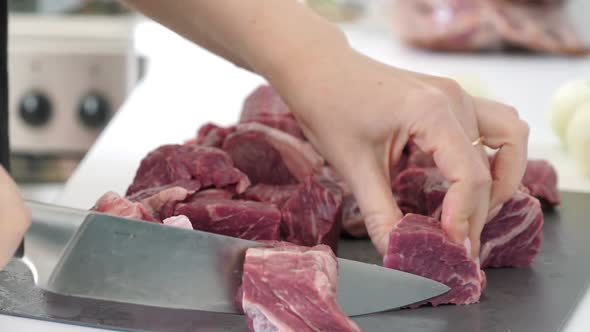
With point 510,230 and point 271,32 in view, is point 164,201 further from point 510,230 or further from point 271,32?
point 510,230

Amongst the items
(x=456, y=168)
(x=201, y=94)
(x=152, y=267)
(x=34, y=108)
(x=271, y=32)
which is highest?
(x=271, y=32)

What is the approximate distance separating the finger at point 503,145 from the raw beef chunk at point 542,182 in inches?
14.7

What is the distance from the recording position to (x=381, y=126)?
155 cm

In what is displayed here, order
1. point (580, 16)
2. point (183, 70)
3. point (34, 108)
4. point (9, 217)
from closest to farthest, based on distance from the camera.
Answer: point (9, 217) < point (183, 70) < point (580, 16) < point (34, 108)

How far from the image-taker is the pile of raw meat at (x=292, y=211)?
1.41 metres

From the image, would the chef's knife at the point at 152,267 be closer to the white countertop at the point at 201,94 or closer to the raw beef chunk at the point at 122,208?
the raw beef chunk at the point at 122,208

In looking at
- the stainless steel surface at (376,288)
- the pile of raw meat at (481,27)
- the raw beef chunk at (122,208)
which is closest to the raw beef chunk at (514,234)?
the stainless steel surface at (376,288)

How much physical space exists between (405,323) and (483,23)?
72.2 inches

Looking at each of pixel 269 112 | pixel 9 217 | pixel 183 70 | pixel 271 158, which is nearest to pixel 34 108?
pixel 183 70

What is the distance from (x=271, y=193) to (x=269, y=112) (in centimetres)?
29

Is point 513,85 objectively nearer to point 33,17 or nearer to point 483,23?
point 483,23

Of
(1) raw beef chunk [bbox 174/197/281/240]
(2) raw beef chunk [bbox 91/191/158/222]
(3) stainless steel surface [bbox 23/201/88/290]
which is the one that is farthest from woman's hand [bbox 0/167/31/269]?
(1) raw beef chunk [bbox 174/197/281/240]

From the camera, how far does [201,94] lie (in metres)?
2.75

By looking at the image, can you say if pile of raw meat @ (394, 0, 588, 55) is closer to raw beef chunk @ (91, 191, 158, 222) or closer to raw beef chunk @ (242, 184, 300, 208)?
raw beef chunk @ (242, 184, 300, 208)
